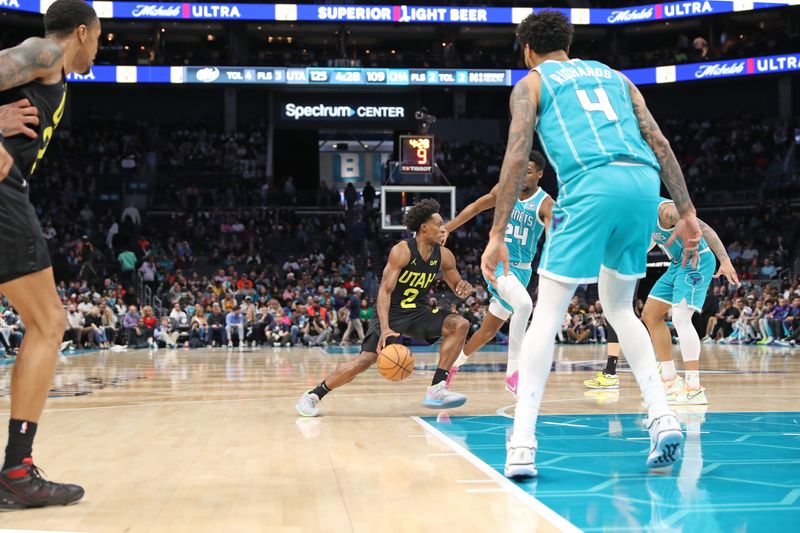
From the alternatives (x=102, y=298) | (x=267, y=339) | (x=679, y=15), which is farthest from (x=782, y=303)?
(x=679, y=15)

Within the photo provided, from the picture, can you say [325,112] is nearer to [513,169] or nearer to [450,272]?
[450,272]

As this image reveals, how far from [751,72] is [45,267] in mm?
33719

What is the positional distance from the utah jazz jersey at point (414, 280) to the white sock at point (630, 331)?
2514 millimetres

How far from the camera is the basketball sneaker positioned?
3494 millimetres

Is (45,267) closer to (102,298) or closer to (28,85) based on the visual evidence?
(28,85)

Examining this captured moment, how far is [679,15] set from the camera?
34312 mm

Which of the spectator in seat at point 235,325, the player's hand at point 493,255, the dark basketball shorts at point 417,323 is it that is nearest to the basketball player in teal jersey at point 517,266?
the dark basketball shorts at point 417,323

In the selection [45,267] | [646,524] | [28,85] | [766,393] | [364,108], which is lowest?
[766,393]

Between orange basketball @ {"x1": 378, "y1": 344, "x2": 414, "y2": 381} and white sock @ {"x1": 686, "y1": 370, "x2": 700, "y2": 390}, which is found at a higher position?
orange basketball @ {"x1": 378, "y1": 344, "x2": 414, "y2": 381}

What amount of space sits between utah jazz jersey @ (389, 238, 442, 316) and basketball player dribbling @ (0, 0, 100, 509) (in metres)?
3.45

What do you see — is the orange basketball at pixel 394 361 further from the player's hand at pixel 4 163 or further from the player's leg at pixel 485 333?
the player's hand at pixel 4 163

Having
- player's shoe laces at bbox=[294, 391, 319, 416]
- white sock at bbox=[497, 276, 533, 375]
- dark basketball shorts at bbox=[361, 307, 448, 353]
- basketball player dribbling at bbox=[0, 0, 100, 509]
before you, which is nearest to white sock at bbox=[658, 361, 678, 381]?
white sock at bbox=[497, 276, 533, 375]

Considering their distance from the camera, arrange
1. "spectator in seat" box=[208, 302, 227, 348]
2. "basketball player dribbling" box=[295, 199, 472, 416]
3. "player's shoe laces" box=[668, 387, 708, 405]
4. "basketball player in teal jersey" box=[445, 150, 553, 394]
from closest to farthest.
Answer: "basketball player dribbling" box=[295, 199, 472, 416] → "player's shoe laces" box=[668, 387, 708, 405] → "basketball player in teal jersey" box=[445, 150, 553, 394] → "spectator in seat" box=[208, 302, 227, 348]

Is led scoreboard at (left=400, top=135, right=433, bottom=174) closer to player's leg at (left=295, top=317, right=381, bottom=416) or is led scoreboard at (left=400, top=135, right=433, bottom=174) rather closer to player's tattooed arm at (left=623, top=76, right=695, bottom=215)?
player's leg at (left=295, top=317, right=381, bottom=416)
